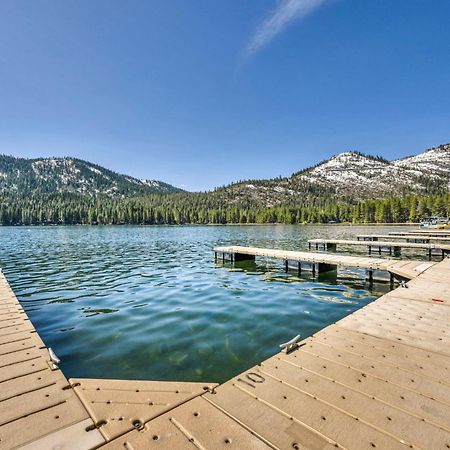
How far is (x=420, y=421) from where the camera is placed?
13.7 feet

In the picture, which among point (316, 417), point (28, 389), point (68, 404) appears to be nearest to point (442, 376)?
point (316, 417)

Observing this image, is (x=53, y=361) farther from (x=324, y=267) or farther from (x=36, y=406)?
(x=324, y=267)

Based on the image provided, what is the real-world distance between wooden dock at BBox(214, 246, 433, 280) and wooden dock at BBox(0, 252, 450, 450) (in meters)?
13.2

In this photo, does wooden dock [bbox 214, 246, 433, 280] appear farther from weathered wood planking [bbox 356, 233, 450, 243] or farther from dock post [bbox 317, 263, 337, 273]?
weathered wood planking [bbox 356, 233, 450, 243]

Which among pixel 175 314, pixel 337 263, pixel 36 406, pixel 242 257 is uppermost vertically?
pixel 36 406

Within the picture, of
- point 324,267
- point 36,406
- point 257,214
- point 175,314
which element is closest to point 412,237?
point 324,267

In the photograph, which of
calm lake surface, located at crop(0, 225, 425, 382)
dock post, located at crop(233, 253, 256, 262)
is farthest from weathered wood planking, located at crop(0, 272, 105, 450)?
dock post, located at crop(233, 253, 256, 262)

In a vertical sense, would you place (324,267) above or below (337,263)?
below

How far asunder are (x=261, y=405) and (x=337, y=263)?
19004 millimetres

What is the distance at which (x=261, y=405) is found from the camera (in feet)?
15.0

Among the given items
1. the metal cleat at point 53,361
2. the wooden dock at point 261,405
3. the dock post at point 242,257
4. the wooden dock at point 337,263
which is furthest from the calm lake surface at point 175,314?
the dock post at point 242,257

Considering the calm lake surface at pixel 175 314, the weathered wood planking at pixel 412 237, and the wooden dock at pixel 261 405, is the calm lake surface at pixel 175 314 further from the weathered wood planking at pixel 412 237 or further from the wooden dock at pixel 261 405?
the weathered wood planking at pixel 412 237

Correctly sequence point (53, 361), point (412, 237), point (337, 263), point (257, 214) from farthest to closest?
point (257, 214) → point (412, 237) → point (337, 263) → point (53, 361)

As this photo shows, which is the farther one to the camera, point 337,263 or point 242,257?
point 242,257
